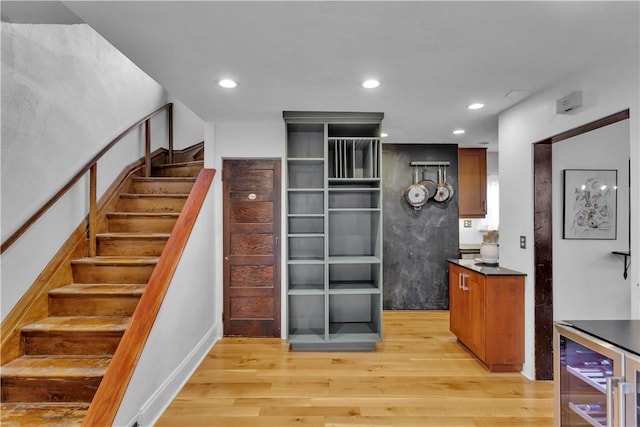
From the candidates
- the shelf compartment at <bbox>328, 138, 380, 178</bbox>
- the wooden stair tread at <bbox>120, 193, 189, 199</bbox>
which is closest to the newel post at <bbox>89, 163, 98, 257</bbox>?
the wooden stair tread at <bbox>120, 193, 189, 199</bbox>

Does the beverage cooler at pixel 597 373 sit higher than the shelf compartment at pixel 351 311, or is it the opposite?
the beverage cooler at pixel 597 373

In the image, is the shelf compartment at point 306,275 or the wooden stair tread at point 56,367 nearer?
the wooden stair tread at point 56,367

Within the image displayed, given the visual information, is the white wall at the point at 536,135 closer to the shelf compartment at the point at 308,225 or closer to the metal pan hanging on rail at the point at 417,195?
the metal pan hanging on rail at the point at 417,195

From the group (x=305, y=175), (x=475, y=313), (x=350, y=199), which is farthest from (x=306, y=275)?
(x=475, y=313)

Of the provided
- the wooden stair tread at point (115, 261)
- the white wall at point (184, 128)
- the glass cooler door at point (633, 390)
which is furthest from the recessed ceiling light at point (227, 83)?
the glass cooler door at point (633, 390)

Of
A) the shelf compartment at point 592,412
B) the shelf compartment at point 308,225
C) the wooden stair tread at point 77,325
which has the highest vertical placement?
the shelf compartment at point 308,225

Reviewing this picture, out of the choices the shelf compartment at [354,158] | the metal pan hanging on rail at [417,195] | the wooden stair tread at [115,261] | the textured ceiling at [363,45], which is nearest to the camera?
the textured ceiling at [363,45]

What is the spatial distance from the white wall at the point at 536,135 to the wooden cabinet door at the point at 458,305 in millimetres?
493

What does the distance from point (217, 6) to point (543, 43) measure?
1.85 m

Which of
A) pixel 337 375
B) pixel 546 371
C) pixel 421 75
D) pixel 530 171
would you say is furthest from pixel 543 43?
pixel 337 375

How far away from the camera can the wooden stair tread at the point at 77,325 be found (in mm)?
2301

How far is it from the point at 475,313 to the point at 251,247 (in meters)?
2.40

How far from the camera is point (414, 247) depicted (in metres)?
4.82

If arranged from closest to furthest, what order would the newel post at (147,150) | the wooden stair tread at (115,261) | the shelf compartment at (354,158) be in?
the wooden stair tread at (115,261) → the shelf compartment at (354,158) → the newel post at (147,150)
